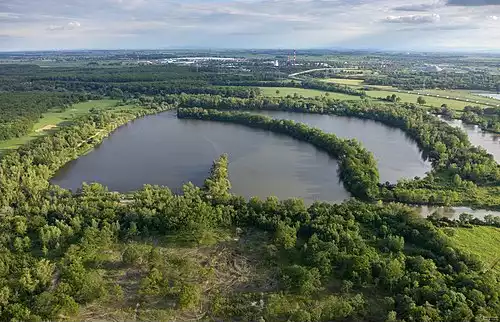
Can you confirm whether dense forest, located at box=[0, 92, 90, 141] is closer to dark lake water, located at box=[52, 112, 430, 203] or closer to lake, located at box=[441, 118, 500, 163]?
dark lake water, located at box=[52, 112, 430, 203]

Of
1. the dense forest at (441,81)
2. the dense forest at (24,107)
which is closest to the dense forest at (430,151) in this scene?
the dense forest at (24,107)

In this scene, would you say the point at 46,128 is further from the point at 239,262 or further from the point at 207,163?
the point at 239,262

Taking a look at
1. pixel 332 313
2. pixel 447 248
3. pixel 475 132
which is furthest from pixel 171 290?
pixel 475 132

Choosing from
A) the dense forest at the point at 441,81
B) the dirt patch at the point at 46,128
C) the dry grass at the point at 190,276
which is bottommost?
the dry grass at the point at 190,276

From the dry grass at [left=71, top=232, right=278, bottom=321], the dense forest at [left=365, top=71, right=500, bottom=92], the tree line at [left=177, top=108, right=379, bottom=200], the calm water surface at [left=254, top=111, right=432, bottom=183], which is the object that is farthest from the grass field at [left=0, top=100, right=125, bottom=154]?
the dense forest at [left=365, top=71, right=500, bottom=92]

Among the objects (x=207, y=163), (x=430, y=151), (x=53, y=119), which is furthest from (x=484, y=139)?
(x=53, y=119)

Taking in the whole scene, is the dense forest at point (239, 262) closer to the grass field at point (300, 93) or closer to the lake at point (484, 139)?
the lake at point (484, 139)

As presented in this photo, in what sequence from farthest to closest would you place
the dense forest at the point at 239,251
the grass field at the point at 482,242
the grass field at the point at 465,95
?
the grass field at the point at 465,95
the grass field at the point at 482,242
the dense forest at the point at 239,251
